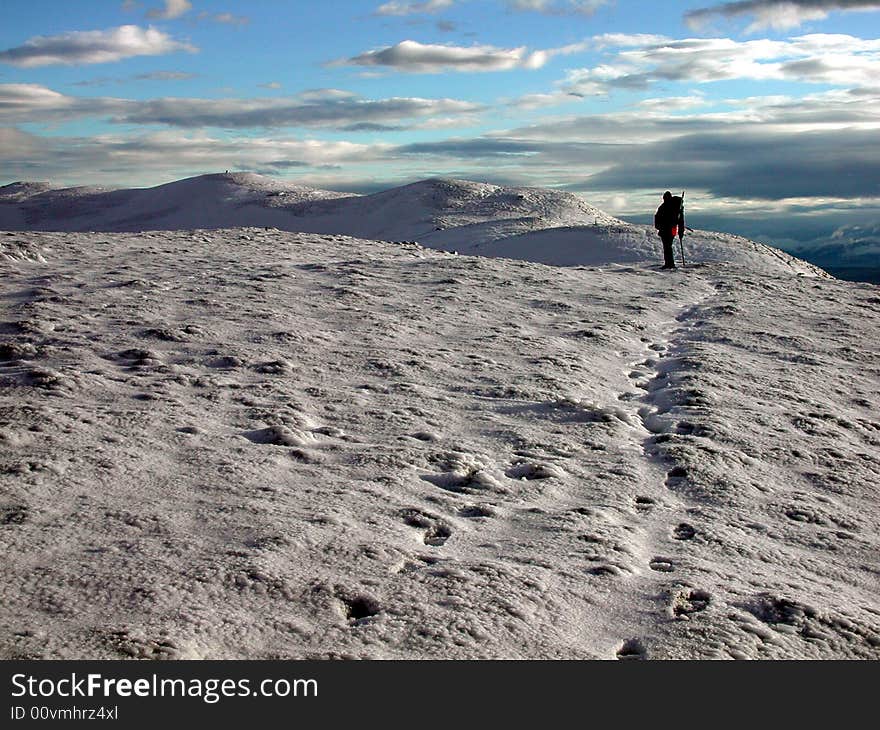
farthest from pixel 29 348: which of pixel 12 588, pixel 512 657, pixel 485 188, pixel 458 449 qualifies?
pixel 485 188

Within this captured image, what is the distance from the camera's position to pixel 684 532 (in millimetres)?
6828

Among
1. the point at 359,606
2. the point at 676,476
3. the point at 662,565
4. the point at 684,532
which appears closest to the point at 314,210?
the point at 676,476

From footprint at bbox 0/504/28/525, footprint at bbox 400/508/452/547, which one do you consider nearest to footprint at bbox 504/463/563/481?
footprint at bbox 400/508/452/547

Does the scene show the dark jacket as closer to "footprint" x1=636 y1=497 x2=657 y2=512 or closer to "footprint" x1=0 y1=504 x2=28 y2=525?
"footprint" x1=636 y1=497 x2=657 y2=512

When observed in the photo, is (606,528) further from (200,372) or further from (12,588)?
(200,372)

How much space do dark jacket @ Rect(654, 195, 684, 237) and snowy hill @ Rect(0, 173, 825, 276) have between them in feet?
41.8

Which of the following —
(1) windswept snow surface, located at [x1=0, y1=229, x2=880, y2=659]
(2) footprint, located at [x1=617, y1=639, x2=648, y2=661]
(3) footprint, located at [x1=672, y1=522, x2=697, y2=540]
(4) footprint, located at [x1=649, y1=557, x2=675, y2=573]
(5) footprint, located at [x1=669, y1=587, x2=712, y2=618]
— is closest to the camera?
(2) footprint, located at [x1=617, y1=639, x2=648, y2=661]

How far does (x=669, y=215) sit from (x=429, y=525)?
1827 cm

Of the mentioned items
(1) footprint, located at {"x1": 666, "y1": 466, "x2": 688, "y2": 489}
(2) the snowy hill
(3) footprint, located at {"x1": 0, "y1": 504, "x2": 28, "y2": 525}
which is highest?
(2) the snowy hill

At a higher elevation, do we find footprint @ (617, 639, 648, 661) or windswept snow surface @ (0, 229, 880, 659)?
windswept snow surface @ (0, 229, 880, 659)

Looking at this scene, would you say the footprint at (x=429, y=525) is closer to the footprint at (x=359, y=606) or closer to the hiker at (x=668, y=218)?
the footprint at (x=359, y=606)

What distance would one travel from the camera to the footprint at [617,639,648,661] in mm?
4789

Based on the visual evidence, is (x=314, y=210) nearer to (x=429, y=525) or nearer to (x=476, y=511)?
(x=476, y=511)

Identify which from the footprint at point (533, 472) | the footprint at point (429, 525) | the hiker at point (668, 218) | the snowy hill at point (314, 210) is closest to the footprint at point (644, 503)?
the footprint at point (533, 472)
